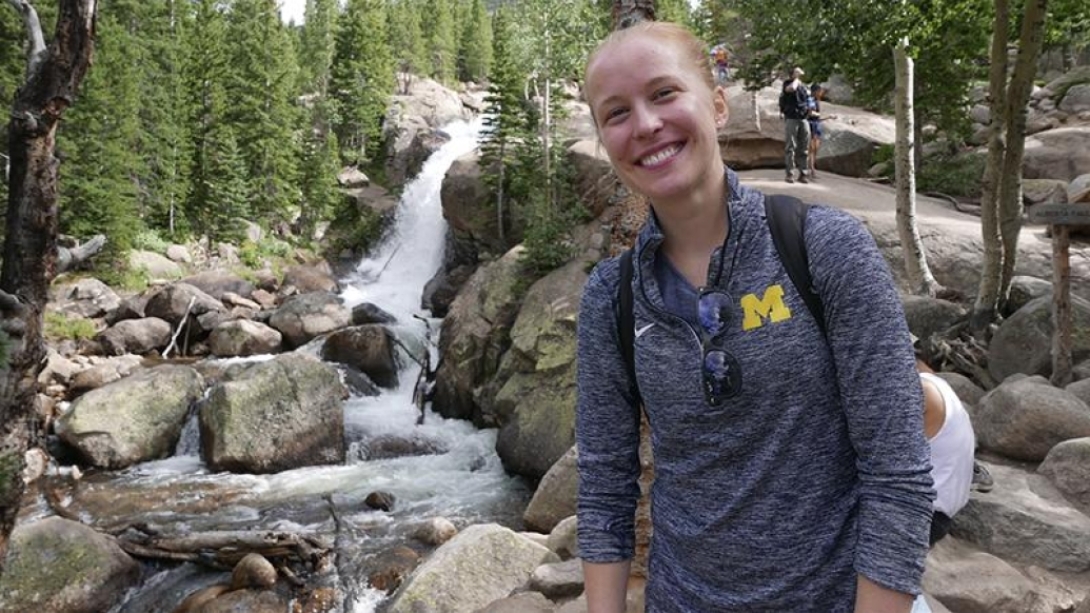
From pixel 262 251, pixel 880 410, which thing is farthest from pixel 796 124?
pixel 262 251

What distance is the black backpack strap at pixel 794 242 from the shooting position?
1.38 meters

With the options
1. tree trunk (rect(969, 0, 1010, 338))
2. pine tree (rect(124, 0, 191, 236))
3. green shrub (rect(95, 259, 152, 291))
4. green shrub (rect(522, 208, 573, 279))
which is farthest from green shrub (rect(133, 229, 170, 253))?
tree trunk (rect(969, 0, 1010, 338))

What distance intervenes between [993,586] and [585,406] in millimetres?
3840

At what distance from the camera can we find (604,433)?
176cm

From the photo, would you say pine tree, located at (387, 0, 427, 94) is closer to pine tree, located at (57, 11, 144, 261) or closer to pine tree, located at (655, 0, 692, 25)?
pine tree, located at (655, 0, 692, 25)

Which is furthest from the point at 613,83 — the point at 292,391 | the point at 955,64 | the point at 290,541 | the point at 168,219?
the point at 168,219

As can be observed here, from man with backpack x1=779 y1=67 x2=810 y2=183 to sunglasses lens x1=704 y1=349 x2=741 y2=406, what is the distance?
13.7 metres

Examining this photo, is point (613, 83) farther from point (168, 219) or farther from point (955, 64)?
point (168, 219)

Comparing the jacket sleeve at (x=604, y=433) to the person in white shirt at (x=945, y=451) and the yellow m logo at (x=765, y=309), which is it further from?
the person in white shirt at (x=945, y=451)

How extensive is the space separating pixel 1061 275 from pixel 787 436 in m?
7.28

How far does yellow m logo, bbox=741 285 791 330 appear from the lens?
4.61 ft

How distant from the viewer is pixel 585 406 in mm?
1782

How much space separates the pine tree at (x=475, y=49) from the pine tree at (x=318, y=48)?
1342 centimetres

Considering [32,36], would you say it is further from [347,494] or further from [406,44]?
[406,44]
